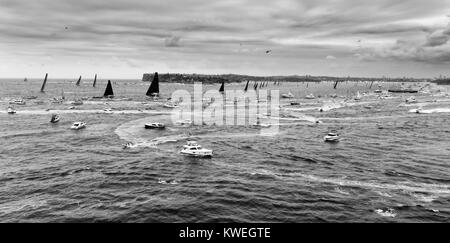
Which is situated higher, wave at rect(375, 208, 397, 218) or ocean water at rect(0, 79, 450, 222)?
ocean water at rect(0, 79, 450, 222)

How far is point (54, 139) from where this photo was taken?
107 metres

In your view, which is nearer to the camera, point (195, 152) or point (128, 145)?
point (195, 152)

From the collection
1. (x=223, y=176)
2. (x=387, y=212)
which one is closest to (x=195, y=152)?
(x=223, y=176)

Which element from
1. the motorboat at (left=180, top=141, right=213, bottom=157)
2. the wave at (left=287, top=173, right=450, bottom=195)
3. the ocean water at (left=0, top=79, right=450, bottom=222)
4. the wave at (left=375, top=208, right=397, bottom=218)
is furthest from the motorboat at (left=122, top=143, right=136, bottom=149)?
the wave at (left=375, top=208, right=397, bottom=218)

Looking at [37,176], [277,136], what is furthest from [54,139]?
[277,136]

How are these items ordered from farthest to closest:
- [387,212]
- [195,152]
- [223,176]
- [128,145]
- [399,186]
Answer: [128,145] → [195,152] → [223,176] → [399,186] → [387,212]

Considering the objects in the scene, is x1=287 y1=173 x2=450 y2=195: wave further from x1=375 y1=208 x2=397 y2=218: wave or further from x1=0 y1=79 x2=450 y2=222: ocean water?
x1=375 y1=208 x2=397 y2=218: wave

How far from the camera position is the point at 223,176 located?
69.0 metres

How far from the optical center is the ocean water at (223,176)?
51594 millimetres

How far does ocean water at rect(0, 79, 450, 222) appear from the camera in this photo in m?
51.6

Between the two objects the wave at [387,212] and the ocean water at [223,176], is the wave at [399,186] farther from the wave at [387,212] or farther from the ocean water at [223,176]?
the wave at [387,212]

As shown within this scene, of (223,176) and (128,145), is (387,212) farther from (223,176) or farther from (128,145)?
(128,145)
